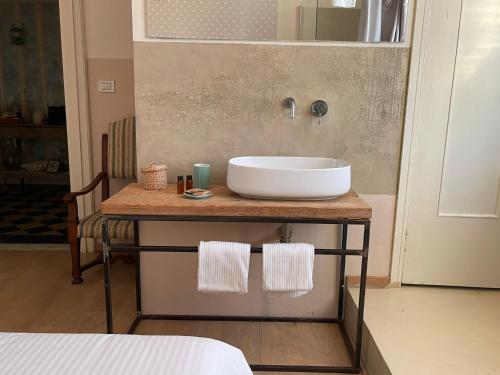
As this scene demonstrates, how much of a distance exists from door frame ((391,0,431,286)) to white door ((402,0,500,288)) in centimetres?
1

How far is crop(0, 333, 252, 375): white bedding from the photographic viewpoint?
93 centimetres

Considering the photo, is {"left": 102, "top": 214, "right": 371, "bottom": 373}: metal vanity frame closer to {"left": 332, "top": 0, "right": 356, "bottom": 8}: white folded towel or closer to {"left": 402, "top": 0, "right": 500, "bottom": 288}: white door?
{"left": 402, "top": 0, "right": 500, "bottom": 288}: white door

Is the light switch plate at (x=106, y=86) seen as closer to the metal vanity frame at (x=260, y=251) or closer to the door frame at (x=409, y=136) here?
the metal vanity frame at (x=260, y=251)

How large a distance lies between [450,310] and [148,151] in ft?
5.32

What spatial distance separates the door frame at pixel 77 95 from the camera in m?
2.83

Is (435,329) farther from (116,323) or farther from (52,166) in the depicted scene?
(52,166)

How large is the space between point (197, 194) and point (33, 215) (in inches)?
119

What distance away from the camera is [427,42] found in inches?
77.2

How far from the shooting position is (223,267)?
64.4 inches

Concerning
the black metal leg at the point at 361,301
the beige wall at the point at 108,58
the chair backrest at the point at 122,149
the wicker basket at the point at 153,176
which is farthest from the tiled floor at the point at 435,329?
the beige wall at the point at 108,58

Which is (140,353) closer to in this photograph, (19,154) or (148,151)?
(148,151)

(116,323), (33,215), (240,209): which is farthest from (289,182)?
(33,215)

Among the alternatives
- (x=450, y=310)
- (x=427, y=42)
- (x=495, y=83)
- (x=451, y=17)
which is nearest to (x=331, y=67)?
(x=427, y=42)

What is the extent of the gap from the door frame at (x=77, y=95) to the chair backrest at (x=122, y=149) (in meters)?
0.29
